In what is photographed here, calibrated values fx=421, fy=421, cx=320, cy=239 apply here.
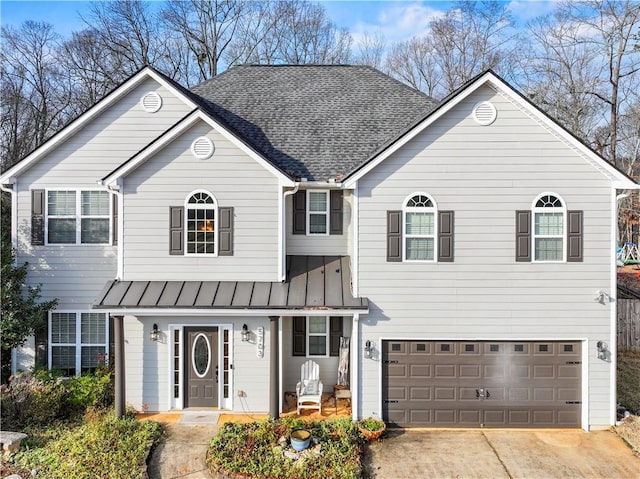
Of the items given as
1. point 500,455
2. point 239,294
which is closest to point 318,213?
point 239,294

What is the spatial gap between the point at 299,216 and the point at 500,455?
24.1 ft

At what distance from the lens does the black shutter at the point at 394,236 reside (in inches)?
393

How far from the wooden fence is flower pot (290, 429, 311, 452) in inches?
482

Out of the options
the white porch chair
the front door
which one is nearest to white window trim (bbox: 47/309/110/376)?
the front door

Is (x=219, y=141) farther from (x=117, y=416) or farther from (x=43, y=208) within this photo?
(x=117, y=416)

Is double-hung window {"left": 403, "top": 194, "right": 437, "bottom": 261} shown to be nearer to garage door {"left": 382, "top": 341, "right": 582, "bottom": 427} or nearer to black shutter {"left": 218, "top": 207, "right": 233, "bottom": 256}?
garage door {"left": 382, "top": 341, "right": 582, "bottom": 427}

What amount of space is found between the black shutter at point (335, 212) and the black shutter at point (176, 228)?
13.0 ft

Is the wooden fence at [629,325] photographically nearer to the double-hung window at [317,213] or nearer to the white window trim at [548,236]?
the white window trim at [548,236]

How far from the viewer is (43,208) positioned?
37.3ft

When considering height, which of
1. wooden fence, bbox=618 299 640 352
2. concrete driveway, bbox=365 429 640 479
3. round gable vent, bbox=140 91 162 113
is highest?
round gable vent, bbox=140 91 162 113

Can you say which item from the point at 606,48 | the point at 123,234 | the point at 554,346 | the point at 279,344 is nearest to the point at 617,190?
the point at 554,346

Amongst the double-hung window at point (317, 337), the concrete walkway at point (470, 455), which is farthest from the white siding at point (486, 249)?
the double-hung window at point (317, 337)

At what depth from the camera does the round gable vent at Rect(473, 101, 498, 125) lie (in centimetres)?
989

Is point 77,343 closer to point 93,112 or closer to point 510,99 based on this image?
point 93,112
